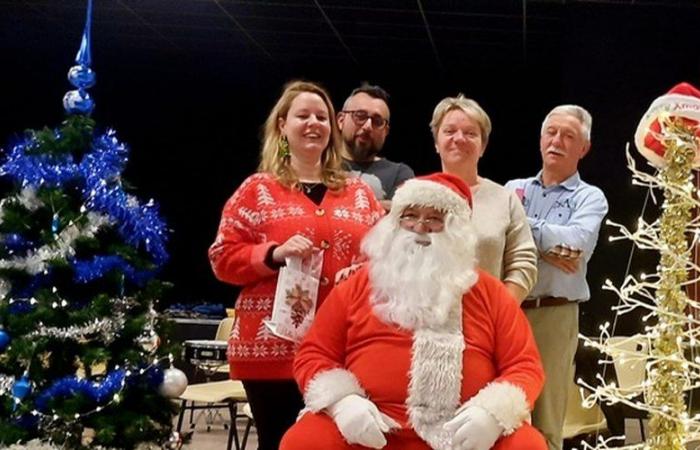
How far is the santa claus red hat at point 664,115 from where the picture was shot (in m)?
1.94

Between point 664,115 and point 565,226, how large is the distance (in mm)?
1042

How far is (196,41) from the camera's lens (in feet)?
24.3

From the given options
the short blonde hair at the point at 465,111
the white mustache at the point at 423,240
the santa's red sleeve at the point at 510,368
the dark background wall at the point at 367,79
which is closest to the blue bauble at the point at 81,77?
the short blonde hair at the point at 465,111

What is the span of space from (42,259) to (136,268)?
300 mm

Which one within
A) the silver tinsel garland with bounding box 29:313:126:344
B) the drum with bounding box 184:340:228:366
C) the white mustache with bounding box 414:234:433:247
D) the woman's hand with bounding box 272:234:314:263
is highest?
the white mustache with bounding box 414:234:433:247

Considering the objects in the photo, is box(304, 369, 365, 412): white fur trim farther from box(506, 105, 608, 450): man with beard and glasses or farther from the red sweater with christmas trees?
box(506, 105, 608, 450): man with beard and glasses

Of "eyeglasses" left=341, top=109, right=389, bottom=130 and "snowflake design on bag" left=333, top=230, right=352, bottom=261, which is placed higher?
"eyeglasses" left=341, top=109, right=389, bottom=130

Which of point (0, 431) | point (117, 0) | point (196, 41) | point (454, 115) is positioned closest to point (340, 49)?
point (196, 41)

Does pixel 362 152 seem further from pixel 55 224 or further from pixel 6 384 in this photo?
pixel 6 384

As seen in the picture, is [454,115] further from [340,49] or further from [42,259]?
[340,49]

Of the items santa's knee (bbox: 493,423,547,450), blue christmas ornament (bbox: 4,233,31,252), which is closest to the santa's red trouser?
santa's knee (bbox: 493,423,547,450)

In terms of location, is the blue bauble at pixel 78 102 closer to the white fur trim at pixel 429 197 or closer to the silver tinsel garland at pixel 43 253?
the silver tinsel garland at pixel 43 253

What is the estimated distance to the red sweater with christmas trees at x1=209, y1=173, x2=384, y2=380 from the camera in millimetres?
2424

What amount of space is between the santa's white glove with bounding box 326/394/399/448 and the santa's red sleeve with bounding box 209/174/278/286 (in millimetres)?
447
